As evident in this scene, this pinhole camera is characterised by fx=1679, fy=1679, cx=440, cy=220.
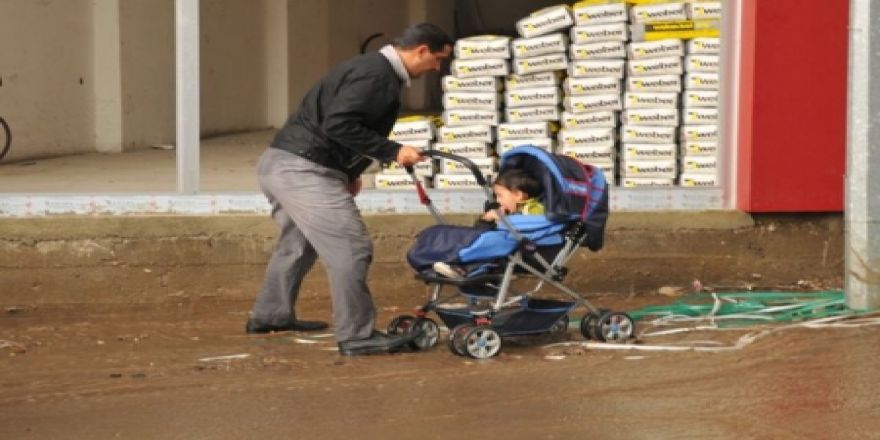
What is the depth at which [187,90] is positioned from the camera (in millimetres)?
10031

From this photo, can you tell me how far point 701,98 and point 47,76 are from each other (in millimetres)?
5185

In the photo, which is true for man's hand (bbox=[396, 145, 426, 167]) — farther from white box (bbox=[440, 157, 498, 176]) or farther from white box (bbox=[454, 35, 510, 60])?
white box (bbox=[454, 35, 510, 60])

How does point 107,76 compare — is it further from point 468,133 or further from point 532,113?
point 532,113

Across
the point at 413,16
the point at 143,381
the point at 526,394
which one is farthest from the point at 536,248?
the point at 413,16

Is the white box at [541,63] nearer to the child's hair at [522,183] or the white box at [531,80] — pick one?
the white box at [531,80]

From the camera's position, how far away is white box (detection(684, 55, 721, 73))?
34.4ft

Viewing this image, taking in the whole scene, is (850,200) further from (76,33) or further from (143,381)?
(76,33)

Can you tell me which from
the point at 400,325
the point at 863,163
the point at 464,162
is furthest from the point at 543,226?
the point at 863,163

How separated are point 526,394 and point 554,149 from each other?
356 cm

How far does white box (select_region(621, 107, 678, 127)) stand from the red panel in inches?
17.4

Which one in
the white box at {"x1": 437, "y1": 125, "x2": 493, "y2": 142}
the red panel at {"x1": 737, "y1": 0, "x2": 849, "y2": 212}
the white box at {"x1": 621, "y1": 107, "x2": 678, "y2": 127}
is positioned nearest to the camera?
the red panel at {"x1": 737, "y1": 0, "x2": 849, "y2": 212}

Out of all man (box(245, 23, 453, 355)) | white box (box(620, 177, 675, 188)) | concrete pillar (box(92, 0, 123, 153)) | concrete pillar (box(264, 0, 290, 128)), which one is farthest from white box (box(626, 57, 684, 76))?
concrete pillar (box(264, 0, 290, 128))

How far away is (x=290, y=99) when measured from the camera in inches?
615

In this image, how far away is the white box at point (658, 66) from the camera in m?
10.5
